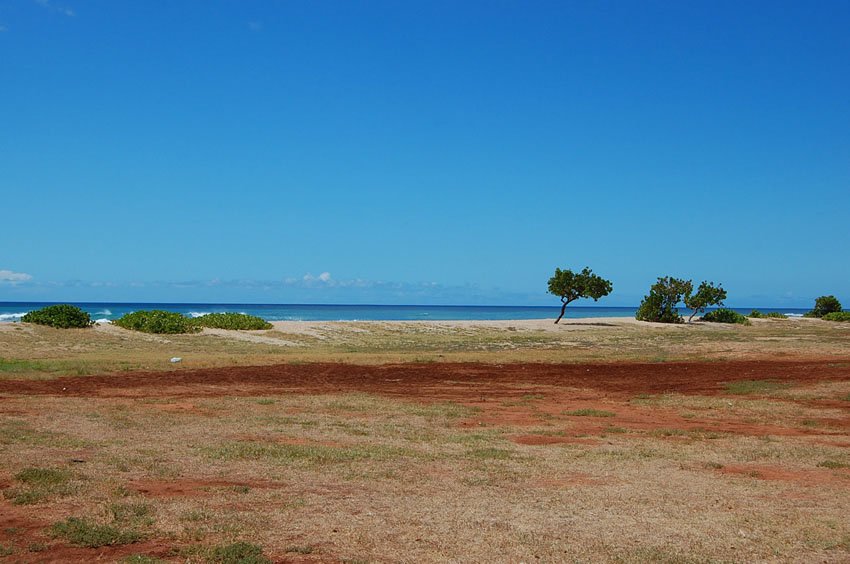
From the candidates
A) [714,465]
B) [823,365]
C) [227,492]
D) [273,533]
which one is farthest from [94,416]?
[823,365]

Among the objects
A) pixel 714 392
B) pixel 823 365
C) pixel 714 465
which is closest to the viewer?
pixel 714 465

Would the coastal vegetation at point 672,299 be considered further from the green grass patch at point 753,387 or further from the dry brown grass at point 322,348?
the green grass patch at point 753,387

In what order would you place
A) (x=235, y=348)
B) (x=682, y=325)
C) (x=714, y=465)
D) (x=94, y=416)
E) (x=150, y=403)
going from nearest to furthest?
1. (x=714, y=465)
2. (x=94, y=416)
3. (x=150, y=403)
4. (x=235, y=348)
5. (x=682, y=325)

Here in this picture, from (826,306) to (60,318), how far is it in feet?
331

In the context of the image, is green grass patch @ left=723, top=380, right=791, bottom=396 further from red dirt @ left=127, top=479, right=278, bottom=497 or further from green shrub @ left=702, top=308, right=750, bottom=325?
green shrub @ left=702, top=308, right=750, bottom=325

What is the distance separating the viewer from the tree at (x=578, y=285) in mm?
74375

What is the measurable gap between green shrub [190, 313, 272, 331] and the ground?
2563cm

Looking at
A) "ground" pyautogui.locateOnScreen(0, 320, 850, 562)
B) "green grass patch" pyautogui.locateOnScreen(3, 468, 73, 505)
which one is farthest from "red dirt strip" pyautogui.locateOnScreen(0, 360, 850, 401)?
"green grass patch" pyautogui.locateOnScreen(3, 468, 73, 505)

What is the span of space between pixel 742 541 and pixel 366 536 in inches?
183

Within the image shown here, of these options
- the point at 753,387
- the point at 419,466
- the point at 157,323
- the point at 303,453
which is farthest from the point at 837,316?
the point at 303,453

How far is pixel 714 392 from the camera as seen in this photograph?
977 inches

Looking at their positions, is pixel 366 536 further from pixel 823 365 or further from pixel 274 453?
pixel 823 365

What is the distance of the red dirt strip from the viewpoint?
945 inches

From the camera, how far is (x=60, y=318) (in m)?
48.7
